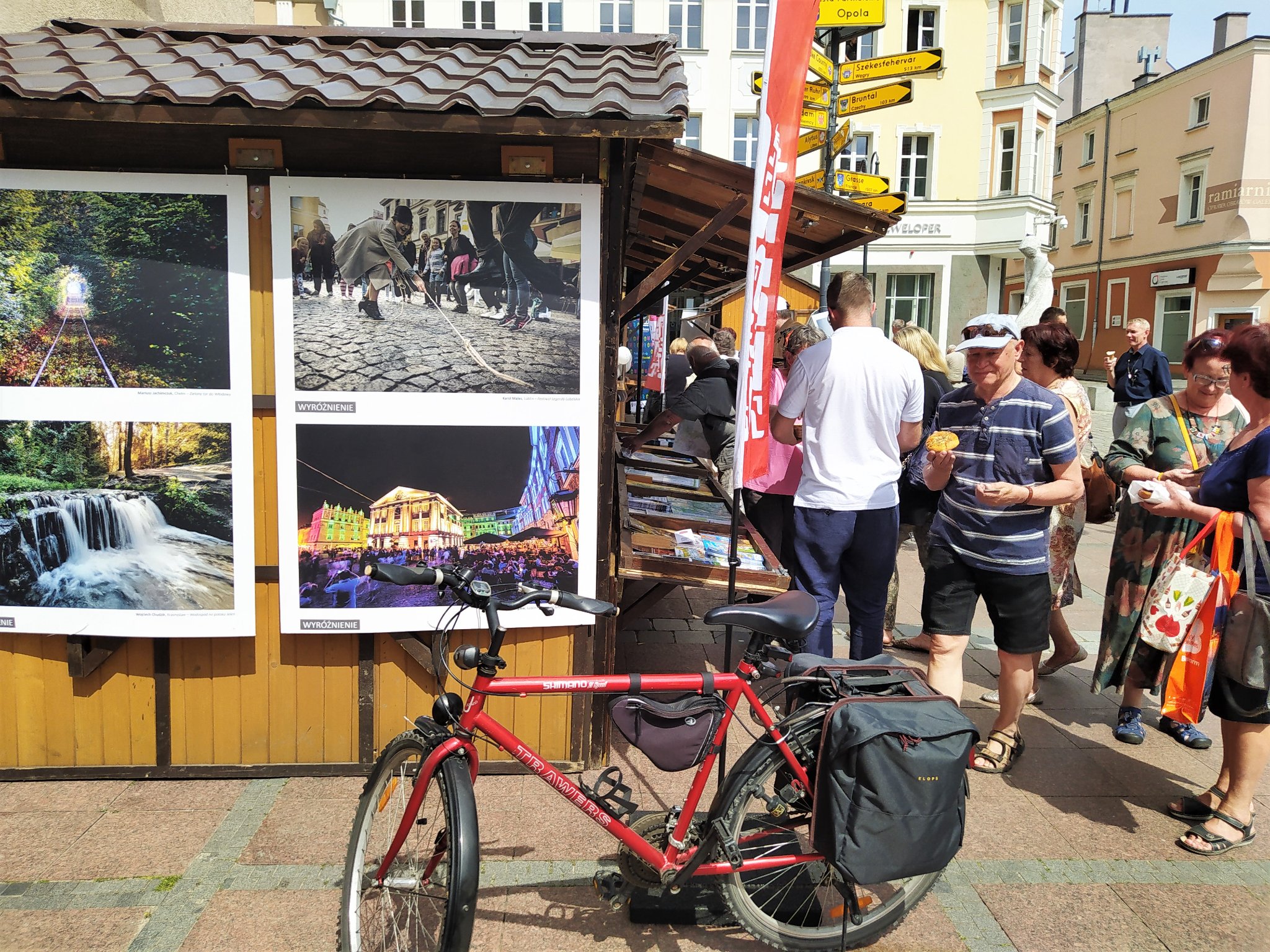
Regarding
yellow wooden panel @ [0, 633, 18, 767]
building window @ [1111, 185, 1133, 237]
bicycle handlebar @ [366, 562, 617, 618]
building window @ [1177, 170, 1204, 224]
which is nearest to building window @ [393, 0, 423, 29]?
building window @ [1177, 170, 1204, 224]

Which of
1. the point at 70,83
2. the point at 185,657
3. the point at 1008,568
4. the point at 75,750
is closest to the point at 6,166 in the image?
the point at 70,83

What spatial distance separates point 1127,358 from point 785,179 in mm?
7823

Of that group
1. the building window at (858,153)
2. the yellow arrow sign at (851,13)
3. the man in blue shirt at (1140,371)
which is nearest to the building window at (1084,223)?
the building window at (858,153)

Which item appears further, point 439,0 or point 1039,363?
point 439,0

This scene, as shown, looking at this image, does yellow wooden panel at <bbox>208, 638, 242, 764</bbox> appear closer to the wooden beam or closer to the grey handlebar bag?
the wooden beam

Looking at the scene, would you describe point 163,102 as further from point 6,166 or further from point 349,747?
point 349,747

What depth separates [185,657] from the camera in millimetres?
3871

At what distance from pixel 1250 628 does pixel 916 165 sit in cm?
Result: 2784

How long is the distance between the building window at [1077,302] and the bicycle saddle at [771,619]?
3745 cm

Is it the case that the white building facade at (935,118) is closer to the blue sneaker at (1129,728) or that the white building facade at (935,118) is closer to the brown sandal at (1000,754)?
the blue sneaker at (1129,728)

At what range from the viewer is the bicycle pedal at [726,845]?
2.79 meters

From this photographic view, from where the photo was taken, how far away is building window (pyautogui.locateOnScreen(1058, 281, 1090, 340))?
36.8m

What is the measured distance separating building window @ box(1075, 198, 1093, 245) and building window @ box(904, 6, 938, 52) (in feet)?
39.7

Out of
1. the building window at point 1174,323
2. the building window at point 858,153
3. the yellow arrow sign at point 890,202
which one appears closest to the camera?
the yellow arrow sign at point 890,202
